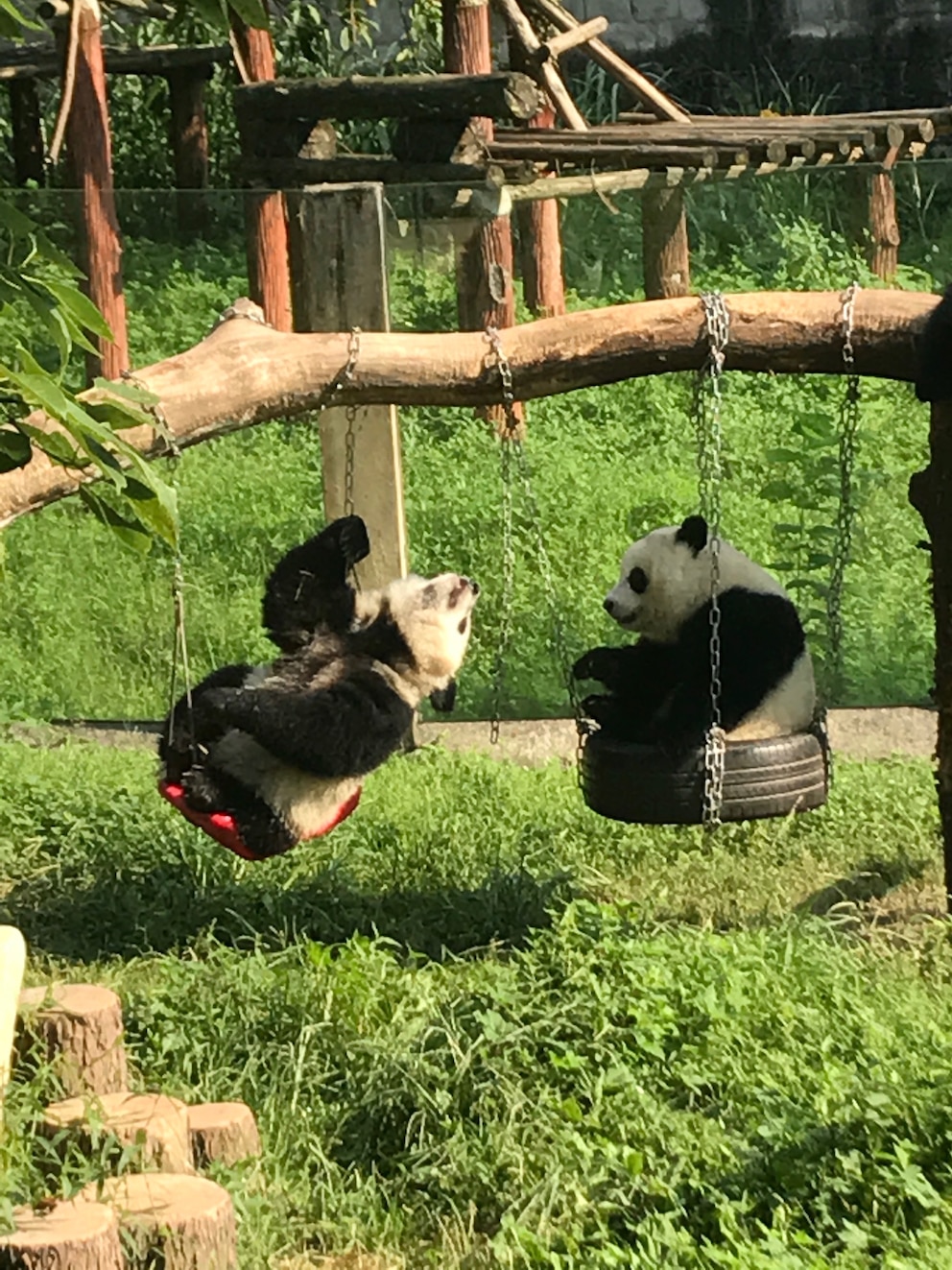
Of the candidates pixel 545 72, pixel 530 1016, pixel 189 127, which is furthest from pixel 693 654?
pixel 189 127

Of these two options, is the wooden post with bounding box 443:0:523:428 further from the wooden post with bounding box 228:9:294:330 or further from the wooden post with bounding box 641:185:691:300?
the wooden post with bounding box 228:9:294:330

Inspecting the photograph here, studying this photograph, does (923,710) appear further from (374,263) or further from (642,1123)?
(642,1123)

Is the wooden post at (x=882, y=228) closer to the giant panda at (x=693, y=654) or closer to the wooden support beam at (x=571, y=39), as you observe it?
the wooden support beam at (x=571, y=39)

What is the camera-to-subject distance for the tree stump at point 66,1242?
3.25m

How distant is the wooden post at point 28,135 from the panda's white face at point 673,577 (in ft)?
24.5

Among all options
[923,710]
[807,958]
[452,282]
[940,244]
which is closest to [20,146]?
Answer: [452,282]

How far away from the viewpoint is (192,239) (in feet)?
30.7

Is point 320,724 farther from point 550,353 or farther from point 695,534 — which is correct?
point 695,534

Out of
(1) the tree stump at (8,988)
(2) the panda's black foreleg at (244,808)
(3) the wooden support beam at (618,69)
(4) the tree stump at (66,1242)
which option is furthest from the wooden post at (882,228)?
(4) the tree stump at (66,1242)

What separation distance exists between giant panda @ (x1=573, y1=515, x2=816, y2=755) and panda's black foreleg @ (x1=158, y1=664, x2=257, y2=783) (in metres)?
1.05

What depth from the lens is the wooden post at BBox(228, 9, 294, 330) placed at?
928 centimetres

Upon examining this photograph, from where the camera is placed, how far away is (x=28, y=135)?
40.5ft

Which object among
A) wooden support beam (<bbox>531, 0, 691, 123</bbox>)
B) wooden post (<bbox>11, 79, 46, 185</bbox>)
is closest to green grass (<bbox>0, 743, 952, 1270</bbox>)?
wooden support beam (<bbox>531, 0, 691, 123</bbox>)

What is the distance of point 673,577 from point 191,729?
1721 mm
